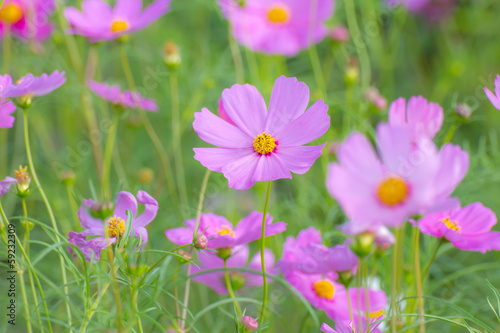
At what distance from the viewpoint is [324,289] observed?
2.11ft

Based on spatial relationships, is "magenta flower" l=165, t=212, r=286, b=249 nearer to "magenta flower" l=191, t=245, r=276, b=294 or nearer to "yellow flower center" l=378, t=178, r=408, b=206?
"magenta flower" l=191, t=245, r=276, b=294

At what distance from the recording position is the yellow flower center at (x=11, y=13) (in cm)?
106

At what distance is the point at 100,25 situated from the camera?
1.01 m

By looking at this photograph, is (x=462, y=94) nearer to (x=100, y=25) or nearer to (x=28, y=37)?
(x=100, y=25)

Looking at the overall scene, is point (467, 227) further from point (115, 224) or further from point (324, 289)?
point (115, 224)

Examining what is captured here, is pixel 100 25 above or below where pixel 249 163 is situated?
above

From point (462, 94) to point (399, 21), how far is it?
0.27 meters

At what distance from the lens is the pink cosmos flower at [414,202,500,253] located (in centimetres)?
51

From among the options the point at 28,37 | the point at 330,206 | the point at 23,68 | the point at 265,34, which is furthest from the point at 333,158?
the point at 23,68

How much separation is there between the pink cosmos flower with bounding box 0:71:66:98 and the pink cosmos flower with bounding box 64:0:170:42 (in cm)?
39

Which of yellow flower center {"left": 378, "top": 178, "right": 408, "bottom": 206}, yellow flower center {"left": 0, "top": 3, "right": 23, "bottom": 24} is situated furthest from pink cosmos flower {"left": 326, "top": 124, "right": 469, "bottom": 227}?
yellow flower center {"left": 0, "top": 3, "right": 23, "bottom": 24}

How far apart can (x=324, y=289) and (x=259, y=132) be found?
200 millimetres

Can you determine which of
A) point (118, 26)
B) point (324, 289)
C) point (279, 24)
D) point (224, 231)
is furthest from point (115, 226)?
point (279, 24)

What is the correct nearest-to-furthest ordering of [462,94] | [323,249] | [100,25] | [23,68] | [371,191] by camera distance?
[371,191], [323,249], [100,25], [23,68], [462,94]
